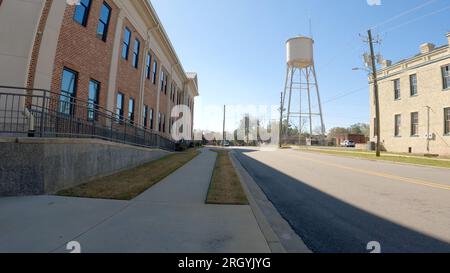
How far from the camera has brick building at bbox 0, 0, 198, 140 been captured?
9.58 m

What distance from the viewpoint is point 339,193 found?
861cm

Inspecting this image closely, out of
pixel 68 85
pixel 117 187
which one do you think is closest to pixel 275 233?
pixel 117 187

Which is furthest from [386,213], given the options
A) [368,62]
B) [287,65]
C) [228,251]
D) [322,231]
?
[287,65]

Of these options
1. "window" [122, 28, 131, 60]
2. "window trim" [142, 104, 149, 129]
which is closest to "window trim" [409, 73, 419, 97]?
"window trim" [142, 104, 149, 129]

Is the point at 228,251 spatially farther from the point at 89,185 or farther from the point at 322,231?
the point at 89,185

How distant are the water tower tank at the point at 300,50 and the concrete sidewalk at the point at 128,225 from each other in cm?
4873

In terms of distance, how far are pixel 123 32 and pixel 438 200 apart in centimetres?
1602

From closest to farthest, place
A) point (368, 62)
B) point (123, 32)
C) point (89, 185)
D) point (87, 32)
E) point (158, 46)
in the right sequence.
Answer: point (89, 185) < point (87, 32) < point (123, 32) < point (158, 46) < point (368, 62)

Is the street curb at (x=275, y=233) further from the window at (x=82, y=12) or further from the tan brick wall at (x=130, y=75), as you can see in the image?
the tan brick wall at (x=130, y=75)

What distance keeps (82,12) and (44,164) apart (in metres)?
8.19

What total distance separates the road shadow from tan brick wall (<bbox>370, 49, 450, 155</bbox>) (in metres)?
24.8

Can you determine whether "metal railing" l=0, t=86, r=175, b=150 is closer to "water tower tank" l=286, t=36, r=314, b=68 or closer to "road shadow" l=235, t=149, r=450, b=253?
"road shadow" l=235, t=149, r=450, b=253

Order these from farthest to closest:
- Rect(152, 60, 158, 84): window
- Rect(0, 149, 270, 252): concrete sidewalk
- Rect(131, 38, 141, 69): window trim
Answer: Rect(152, 60, 158, 84): window, Rect(131, 38, 141, 69): window trim, Rect(0, 149, 270, 252): concrete sidewalk

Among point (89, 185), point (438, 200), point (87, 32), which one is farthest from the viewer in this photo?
point (87, 32)
